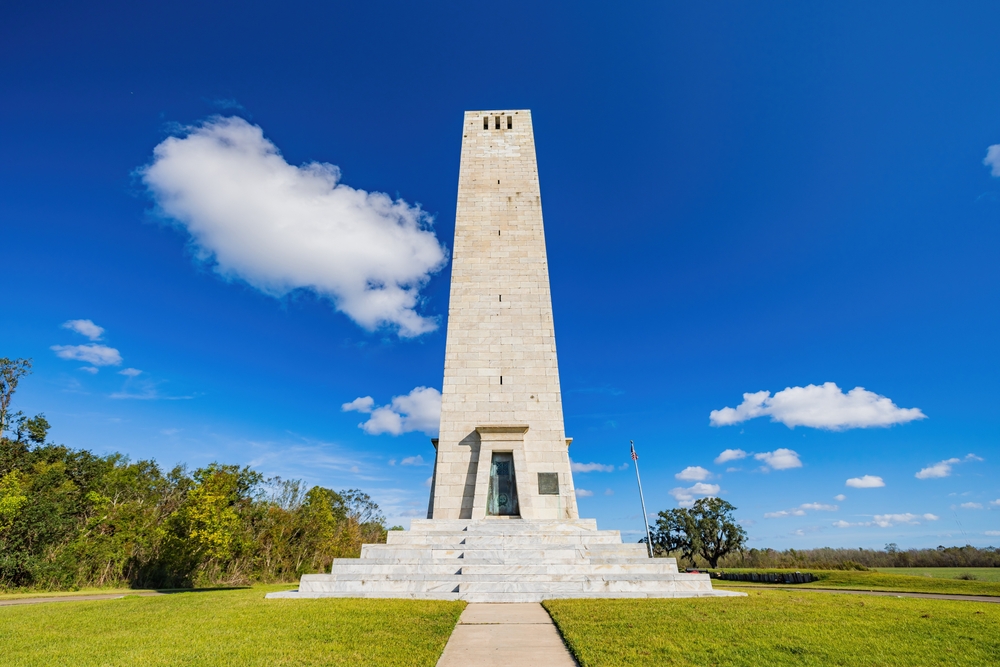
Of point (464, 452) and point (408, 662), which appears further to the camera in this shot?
point (464, 452)

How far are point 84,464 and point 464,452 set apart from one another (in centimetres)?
2605

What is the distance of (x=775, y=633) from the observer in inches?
245

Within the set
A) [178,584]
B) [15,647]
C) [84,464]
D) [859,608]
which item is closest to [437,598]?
[15,647]

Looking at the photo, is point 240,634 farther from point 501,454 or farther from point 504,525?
point 501,454

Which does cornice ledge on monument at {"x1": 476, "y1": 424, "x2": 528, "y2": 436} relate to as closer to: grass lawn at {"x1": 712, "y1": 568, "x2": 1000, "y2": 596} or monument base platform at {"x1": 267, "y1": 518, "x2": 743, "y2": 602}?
monument base platform at {"x1": 267, "y1": 518, "x2": 743, "y2": 602}

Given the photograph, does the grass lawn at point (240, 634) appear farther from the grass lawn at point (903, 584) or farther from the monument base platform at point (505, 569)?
the grass lawn at point (903, 584)

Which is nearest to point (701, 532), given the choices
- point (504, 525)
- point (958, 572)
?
point (958, 572)

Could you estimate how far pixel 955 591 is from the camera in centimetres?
1638

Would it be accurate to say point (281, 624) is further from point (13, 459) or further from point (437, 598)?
point (13, 459)

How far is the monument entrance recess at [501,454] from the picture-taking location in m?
10.5

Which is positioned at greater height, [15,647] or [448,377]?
[448,377]

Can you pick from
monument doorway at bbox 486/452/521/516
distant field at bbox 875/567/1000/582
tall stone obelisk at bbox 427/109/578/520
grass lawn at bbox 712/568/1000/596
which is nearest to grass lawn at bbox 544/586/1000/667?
monument doorway at bbox 486/452/521/516

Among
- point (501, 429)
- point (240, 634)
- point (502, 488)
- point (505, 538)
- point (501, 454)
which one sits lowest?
point (240, 634)

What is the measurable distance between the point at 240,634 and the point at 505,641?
153 inches
